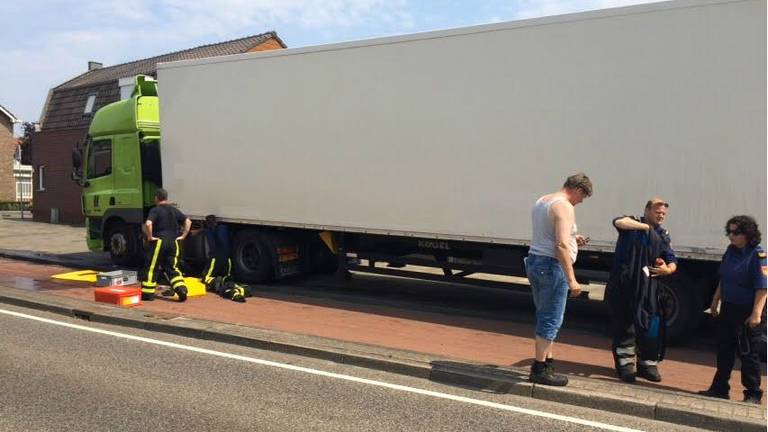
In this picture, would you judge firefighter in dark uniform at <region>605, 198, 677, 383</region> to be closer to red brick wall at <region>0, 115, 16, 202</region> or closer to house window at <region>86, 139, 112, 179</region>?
house window at <region>86, 139, 112, 179</region>

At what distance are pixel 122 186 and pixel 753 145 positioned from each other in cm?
974

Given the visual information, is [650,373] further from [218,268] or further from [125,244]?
[125,244]

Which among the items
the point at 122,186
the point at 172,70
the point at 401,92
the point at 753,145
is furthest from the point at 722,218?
the point at 122,186

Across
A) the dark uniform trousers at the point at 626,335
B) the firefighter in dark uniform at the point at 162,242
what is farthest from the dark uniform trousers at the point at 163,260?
the dark uniform trousers at the point at 626,335

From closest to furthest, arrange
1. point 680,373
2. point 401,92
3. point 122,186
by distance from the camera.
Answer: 1. point 680,373
2. point 401,92
3. point 122,186

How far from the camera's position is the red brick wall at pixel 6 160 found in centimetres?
3862

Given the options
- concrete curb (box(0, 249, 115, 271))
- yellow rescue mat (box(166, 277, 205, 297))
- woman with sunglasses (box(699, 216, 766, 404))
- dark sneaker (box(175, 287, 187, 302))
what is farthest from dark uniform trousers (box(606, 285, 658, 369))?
concrete curb (box(0, 249, 115, 271))

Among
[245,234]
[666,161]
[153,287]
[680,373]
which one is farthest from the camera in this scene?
[245,234]

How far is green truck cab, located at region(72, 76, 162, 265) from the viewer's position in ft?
36.7

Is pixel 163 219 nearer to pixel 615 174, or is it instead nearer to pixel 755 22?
pixel 615 174

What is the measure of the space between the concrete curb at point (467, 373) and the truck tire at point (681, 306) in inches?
70.5

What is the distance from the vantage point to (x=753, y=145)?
6.00 meters

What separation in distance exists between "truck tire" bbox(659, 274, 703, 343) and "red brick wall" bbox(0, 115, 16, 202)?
135ft

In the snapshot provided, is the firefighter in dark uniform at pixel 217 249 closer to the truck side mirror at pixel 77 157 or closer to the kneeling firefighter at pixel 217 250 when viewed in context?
the kneeling firefighter at pixel 217 250
